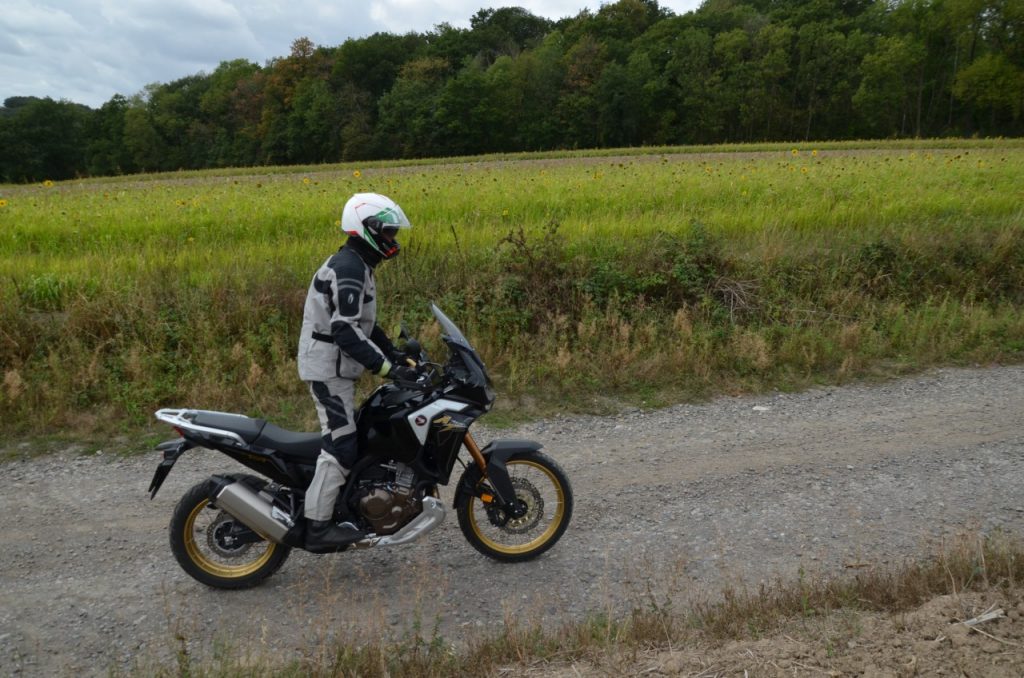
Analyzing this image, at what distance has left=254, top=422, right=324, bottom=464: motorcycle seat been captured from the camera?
14.1 feet

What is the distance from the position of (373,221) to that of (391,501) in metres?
1.76

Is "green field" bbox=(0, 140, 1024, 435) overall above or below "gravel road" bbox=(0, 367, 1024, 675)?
above

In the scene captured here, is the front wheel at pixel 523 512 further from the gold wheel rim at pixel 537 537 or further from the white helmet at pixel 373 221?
the white helmet at pixel 373 221

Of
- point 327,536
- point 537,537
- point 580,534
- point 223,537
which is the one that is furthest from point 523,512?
point 223,537

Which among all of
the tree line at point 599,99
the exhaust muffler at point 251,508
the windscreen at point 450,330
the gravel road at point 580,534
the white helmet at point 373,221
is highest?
the tree line at point 599,99

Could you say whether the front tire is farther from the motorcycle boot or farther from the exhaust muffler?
the motorcycle boot

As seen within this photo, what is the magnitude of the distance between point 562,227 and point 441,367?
6.68 metres

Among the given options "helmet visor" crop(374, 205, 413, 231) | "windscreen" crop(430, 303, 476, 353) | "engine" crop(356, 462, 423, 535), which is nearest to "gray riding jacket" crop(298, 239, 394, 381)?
"helmet visor" crop(374, 205, 413, 231)

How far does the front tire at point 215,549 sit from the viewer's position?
14.0 ft

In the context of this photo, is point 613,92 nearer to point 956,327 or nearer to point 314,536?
point 956,327

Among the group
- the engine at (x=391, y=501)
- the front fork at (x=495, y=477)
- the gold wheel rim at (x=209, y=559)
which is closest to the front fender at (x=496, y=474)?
the front fork at (x=495, y=477)

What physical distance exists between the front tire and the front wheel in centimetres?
122

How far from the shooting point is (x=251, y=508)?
426 cm

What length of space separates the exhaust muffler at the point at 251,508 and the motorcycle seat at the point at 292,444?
31 centimetres
